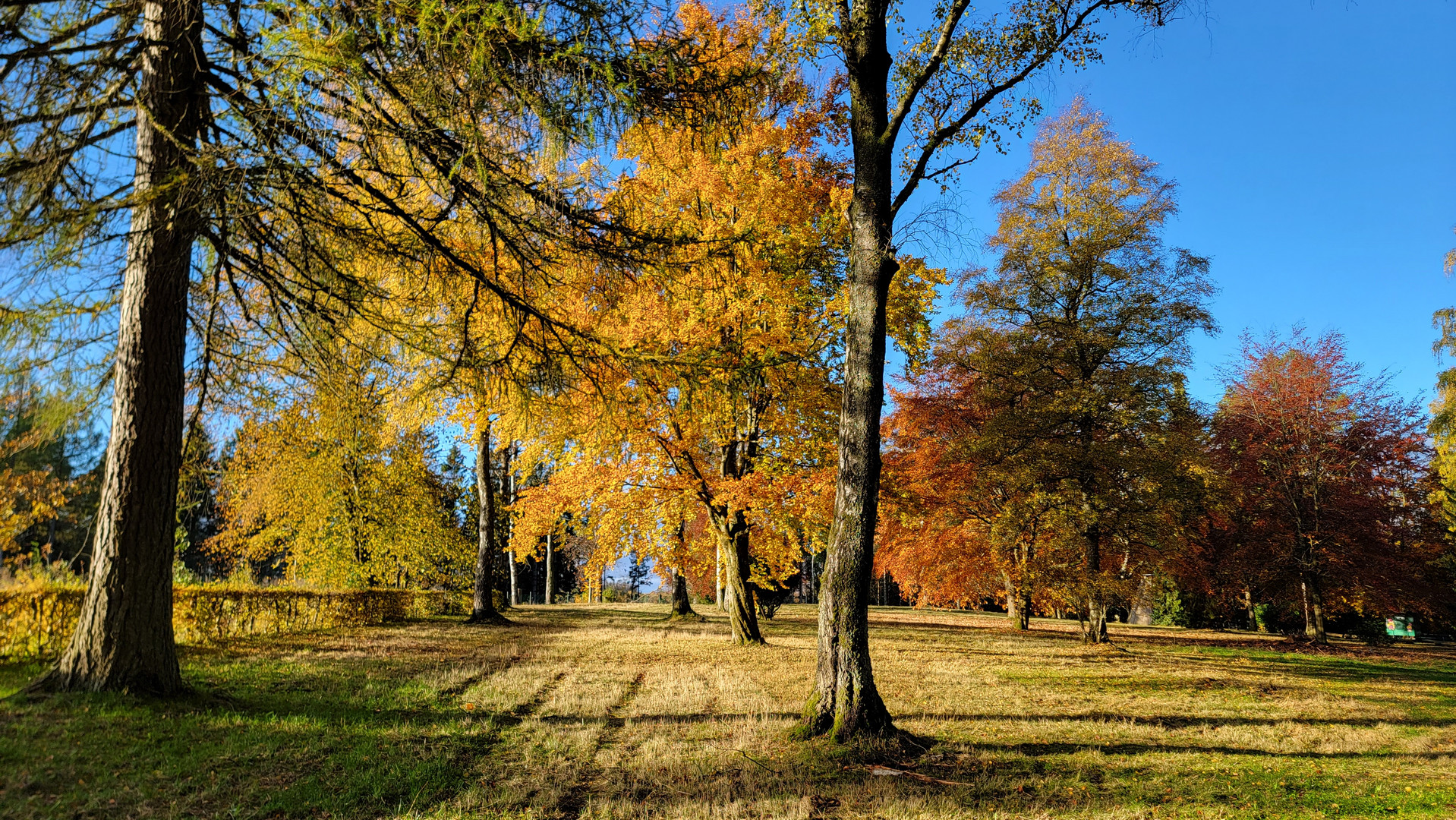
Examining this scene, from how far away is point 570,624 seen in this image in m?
19.3

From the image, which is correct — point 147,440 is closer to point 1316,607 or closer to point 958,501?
point 958,501

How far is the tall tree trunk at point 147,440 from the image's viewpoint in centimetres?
575

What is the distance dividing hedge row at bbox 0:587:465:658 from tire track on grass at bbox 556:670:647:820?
4630 millimetres

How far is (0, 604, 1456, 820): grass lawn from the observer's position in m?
4.23

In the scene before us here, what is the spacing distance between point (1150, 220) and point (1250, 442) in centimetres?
762

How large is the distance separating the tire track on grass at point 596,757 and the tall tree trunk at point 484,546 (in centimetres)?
1116

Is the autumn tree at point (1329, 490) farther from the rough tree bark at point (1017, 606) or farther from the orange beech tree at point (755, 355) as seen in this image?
the orange beech tree at point (755, 355)

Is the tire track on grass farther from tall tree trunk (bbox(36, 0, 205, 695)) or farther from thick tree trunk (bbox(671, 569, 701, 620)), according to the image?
thick tree trunk (bbox(671, 569, 701, 620))

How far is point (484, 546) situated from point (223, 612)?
7691 millimetres

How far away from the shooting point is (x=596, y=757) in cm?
526

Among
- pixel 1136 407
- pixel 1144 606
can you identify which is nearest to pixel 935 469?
pixel 1136 407

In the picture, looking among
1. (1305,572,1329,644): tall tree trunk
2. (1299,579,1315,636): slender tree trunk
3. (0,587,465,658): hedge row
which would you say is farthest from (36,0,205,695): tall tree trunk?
(1299,579,1315,636): slender tree trunk

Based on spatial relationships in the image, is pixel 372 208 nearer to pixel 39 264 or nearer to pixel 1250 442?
pixel 39 264

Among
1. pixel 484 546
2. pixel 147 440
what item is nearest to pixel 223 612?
pixel 147 440
